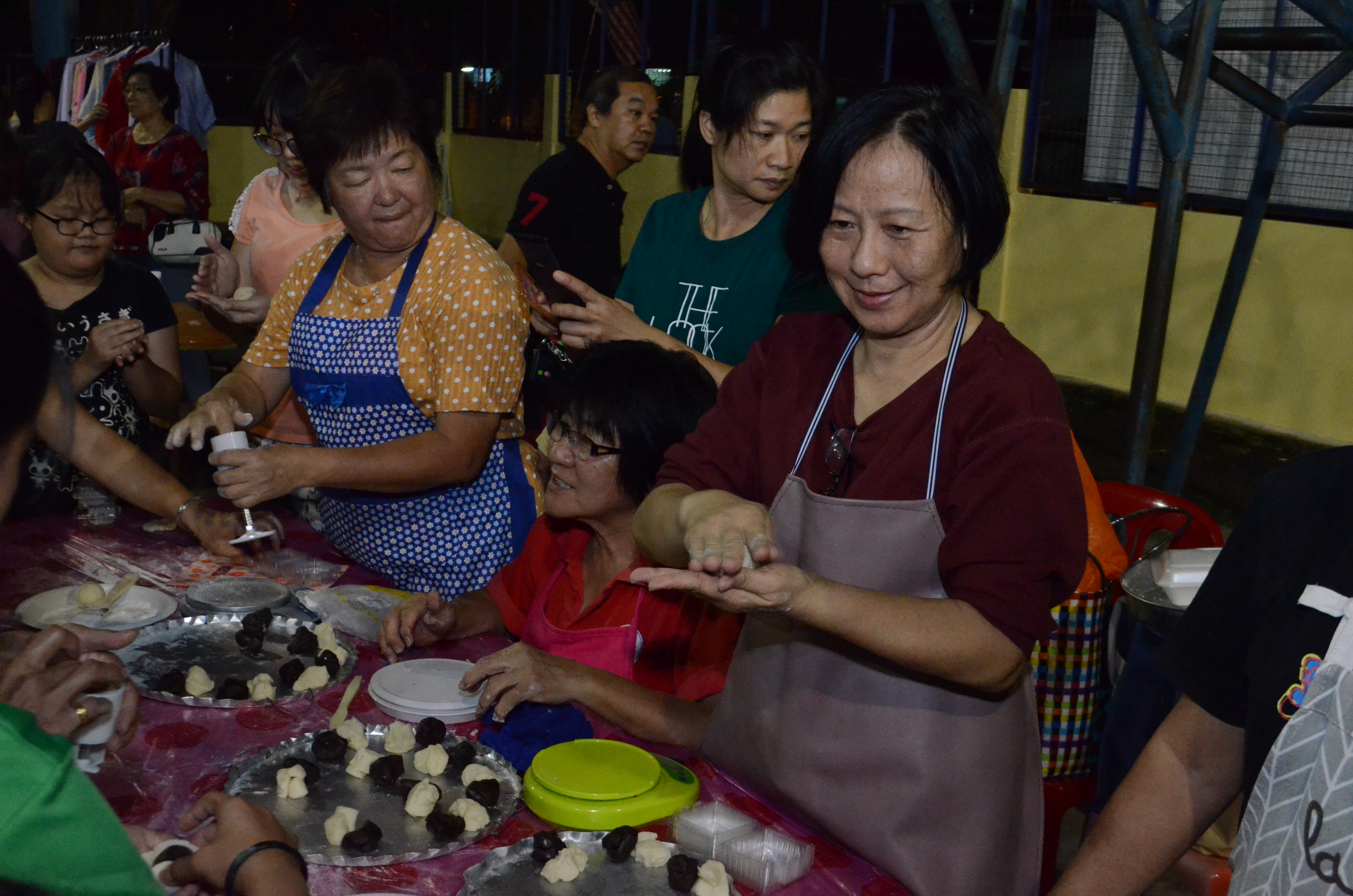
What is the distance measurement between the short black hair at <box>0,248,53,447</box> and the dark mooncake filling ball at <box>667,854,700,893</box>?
897 millimetres

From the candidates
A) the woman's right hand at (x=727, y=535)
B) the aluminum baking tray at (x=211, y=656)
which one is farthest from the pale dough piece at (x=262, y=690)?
the woman's right hand at (x=727, y=535)

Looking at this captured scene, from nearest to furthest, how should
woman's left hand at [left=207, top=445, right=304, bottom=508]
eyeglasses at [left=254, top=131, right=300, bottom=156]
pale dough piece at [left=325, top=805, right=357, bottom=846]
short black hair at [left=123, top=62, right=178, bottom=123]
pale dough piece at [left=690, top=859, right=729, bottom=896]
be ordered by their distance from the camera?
pale dough piece at [left=690, top=859, right=729, bottom=896] < pale dough piece at [left=325, top=805, right=357, bottom=846] < woman's left hand at [left=207, top=445, right=304, bottom=508] < eyeglasses at [left=254, top=131, right=300, bottom=156] < short black hair at [left=123, top=62, right=178, bottom=123]

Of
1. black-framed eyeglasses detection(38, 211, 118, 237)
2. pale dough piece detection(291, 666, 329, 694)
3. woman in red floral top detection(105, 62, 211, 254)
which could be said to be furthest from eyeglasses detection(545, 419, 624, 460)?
woman in red floral top detection(105, 62, 211, 254)

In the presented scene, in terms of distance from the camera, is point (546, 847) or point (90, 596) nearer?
point (546, 847)

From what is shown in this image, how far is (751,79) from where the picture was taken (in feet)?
8.82

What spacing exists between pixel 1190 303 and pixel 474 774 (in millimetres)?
6415

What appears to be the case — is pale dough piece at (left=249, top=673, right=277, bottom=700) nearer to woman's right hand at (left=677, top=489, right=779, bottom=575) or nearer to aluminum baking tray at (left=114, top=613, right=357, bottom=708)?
aluminum baking tray at (left=114, top=613, right=357, bottom=708)

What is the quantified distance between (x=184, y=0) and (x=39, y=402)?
1906cm

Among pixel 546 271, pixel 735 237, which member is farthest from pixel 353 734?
pixel 735 237

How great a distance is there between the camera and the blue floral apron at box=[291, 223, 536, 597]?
8.39ft

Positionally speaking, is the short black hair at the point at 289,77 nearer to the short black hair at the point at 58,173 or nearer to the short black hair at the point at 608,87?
the short black hair at the point at 58,173

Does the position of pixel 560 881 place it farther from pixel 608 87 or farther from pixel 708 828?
pixel 608 87

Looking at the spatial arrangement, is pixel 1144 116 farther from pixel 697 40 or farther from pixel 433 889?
pixel 433 889

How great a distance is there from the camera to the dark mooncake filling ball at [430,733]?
5.92ft
